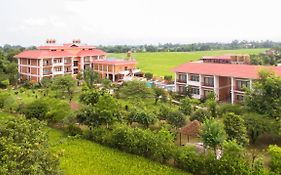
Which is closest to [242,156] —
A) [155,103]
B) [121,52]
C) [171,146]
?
[171,146]

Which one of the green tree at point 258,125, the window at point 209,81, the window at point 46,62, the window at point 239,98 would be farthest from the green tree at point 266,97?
the window at point 46,62

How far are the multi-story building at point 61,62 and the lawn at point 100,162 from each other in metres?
26.8

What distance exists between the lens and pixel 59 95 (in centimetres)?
3553

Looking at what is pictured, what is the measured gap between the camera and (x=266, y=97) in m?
23.0

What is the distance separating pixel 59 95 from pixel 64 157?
17858 millimetres

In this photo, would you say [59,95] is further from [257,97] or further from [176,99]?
[257,97]

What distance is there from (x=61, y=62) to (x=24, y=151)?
122 ft

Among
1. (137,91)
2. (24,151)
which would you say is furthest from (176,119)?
(24,151)

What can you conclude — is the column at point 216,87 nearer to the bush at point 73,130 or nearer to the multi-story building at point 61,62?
the bush at point 73,130

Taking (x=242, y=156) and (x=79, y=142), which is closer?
(x=242, y=156)

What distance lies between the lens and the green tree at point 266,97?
22.1 meters

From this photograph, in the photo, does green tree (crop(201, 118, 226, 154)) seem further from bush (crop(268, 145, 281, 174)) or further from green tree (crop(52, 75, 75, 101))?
green tree (crop(52, 75, 75, 101))

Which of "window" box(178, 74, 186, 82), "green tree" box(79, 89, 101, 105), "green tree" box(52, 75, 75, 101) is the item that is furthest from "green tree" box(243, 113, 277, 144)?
"green tree" box(52, 75, 75, 101)

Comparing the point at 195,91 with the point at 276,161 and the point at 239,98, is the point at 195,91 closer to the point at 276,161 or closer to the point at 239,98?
the point at 239,98
